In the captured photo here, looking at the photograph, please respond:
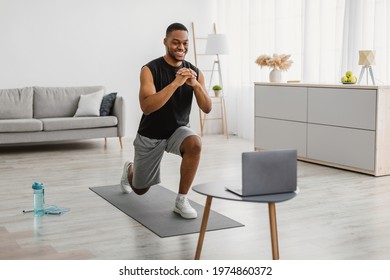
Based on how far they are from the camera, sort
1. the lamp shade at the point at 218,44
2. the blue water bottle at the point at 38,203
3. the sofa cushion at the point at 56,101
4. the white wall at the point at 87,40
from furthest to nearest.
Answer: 1. the lamp shade at the point at 218,44
2. the white wall at the point at 87,40
3. the sofa cushion at the point at 56,101
4. the blue water bottle at the point at 38,203

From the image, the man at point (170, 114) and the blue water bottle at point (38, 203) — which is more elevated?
the man at point (170, 114)

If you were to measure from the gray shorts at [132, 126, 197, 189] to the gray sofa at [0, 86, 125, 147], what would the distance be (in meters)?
3.10

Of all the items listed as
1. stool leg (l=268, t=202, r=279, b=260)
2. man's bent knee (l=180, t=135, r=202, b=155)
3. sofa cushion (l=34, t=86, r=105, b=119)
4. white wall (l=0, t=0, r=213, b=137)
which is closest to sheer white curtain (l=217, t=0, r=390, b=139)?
white wall (l=0, t=0, r=213, b=137)

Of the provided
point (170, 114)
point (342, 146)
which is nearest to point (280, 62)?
point (342, 146)

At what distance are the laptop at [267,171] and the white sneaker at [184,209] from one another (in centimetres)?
126

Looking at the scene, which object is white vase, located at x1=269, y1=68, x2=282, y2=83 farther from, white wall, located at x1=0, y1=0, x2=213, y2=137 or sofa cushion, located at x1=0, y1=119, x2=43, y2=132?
sofa cushion, located at x1=0, y1=119, x2=43, y2=132

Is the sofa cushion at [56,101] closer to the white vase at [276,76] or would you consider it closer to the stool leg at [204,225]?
the white vase at [276,76]

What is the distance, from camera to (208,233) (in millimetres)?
3742

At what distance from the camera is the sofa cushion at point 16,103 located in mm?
7477

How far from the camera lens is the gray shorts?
4.12 meters

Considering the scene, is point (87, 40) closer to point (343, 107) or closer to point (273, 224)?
point (343, 107)

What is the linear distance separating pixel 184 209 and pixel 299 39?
3973 mm

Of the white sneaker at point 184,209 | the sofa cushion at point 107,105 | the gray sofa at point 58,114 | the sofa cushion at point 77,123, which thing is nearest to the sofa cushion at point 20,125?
the gray sofa at point 58,114
